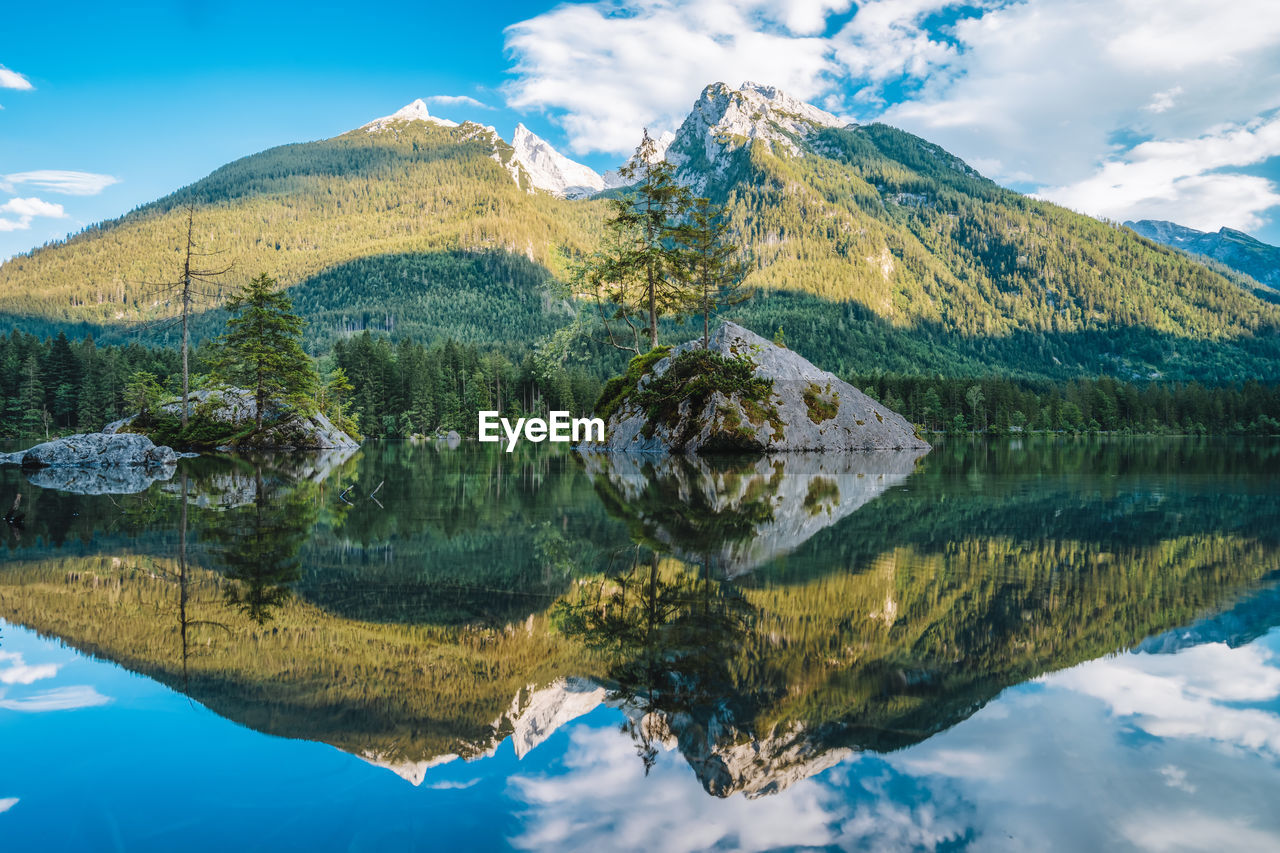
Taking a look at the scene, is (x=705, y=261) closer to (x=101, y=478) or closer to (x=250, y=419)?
(x=101, y=478)

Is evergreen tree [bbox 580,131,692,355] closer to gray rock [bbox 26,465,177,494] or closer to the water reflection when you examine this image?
gray rock [bbox 26,465,177,494]

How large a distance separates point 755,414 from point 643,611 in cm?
3263

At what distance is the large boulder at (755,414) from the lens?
3769 centimetres

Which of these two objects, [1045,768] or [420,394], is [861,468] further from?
[420,394]

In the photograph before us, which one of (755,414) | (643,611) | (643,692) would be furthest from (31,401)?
(643,692)

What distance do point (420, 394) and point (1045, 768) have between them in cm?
9405

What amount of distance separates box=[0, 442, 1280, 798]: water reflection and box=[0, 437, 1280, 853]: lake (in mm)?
40

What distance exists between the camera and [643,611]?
691cm

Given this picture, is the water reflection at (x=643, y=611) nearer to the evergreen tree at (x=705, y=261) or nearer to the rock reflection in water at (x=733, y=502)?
the rock reflection in water at (x=733, y=502)

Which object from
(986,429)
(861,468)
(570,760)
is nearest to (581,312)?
(861,468)

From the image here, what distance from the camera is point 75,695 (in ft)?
16.9

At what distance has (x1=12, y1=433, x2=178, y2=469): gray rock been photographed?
30172 millimetres

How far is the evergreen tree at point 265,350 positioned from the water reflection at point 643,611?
29.7m

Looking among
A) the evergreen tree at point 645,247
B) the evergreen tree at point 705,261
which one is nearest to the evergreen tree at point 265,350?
the evergreen tree at point 645,247
